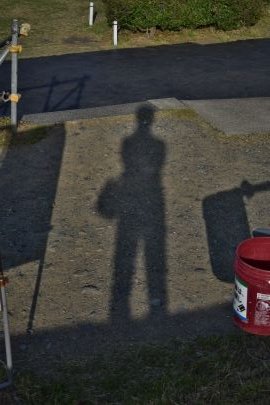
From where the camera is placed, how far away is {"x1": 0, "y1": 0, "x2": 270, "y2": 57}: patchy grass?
677 inches

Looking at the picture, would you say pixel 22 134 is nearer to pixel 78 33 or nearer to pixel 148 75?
pixel 148 75

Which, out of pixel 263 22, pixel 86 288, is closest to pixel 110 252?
pixel 86 288

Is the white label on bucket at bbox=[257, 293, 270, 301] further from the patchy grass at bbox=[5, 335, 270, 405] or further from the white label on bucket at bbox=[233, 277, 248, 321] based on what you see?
the patchy grass at bbox=[5, 335, 270, 405]

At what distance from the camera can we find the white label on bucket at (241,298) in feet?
16.5

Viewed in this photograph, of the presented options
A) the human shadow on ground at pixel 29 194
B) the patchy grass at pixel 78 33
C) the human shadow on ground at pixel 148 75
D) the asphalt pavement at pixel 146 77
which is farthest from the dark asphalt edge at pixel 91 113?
the patchy grass at pixel 78 33

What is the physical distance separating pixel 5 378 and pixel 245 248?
2.02 metres

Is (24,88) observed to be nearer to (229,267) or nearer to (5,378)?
(229,267)

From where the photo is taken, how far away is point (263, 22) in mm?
19734

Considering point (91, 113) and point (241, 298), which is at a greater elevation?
point (241, 298)

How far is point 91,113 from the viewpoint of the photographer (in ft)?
33.2

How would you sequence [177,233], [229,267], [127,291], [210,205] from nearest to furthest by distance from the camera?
[127,291] < [229,267] < [177,233] < [210,205]

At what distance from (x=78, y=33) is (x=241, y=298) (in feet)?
48.5

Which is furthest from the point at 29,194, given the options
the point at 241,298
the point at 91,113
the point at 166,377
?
the point at 166,377

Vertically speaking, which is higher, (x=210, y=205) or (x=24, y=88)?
(x=210, y=205)
